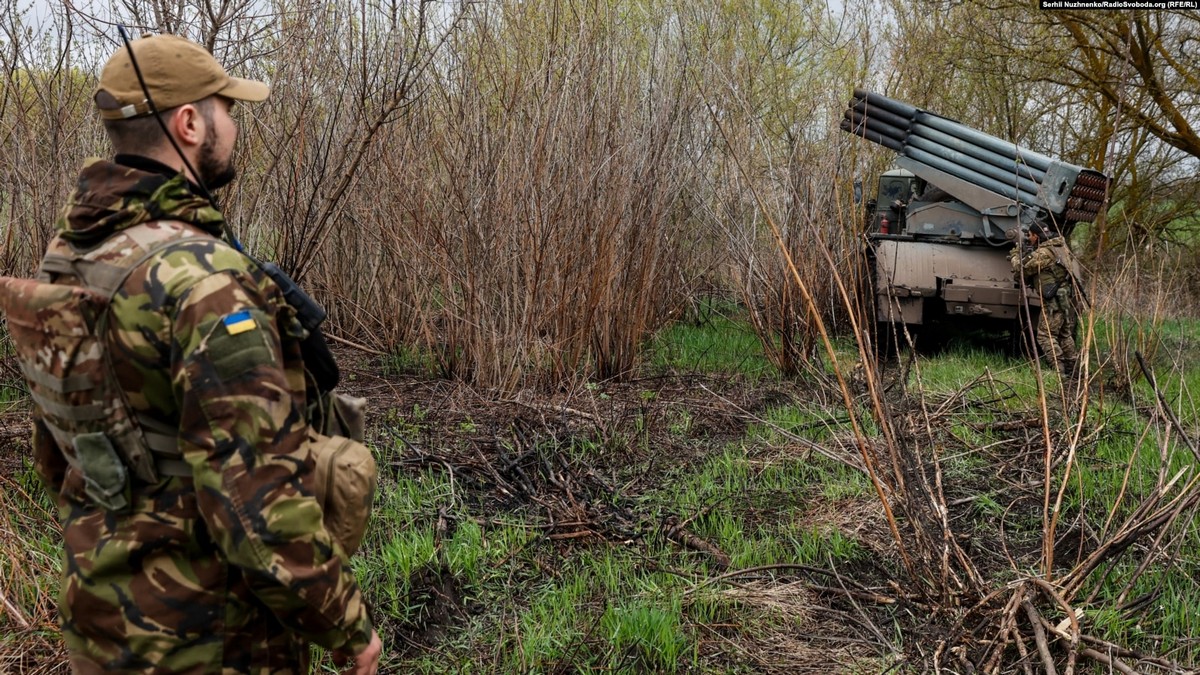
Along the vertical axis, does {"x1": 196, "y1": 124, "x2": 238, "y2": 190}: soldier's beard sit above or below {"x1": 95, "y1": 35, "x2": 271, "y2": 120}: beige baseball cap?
below

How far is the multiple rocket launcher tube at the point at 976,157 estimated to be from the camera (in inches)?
316

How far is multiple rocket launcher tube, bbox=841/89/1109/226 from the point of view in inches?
316

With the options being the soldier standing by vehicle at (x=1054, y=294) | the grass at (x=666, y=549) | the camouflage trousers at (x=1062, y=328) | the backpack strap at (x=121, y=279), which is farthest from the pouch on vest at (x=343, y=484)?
the camouflage trousers at (x=1062, y=328)

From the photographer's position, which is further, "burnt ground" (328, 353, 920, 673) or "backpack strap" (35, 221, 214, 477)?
"burnt ground" (328, 353, 920, 673)

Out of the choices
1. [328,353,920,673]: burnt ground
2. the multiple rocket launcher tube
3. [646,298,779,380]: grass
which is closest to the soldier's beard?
[328,353,920,673]: burnt ground

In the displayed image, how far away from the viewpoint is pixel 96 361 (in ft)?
5.02

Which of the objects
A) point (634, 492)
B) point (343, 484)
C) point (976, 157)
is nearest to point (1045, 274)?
point (976, 157)

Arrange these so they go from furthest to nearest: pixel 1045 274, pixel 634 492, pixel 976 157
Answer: pixel 976 157
pixel 1045 274
pixel 634 492

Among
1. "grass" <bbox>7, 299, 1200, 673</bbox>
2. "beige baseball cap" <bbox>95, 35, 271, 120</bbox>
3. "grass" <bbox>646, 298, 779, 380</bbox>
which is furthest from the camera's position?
"grass" <bbox>646, 298, 779, 380</bbox>

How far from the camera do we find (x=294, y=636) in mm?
1711

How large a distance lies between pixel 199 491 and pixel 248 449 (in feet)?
0.34

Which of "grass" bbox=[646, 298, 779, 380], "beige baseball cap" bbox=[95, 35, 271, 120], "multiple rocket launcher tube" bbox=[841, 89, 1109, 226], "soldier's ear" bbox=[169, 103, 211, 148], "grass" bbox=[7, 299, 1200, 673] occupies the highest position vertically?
"multiple rocket launcher tube" bbox=[841, 89, 1109, 226]

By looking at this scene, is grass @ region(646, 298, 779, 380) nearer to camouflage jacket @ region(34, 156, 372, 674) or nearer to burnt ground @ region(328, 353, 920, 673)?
burnt ground @ region(328, 353, 920, 673)

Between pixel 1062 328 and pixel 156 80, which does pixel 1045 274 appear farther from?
pixel 156 80
